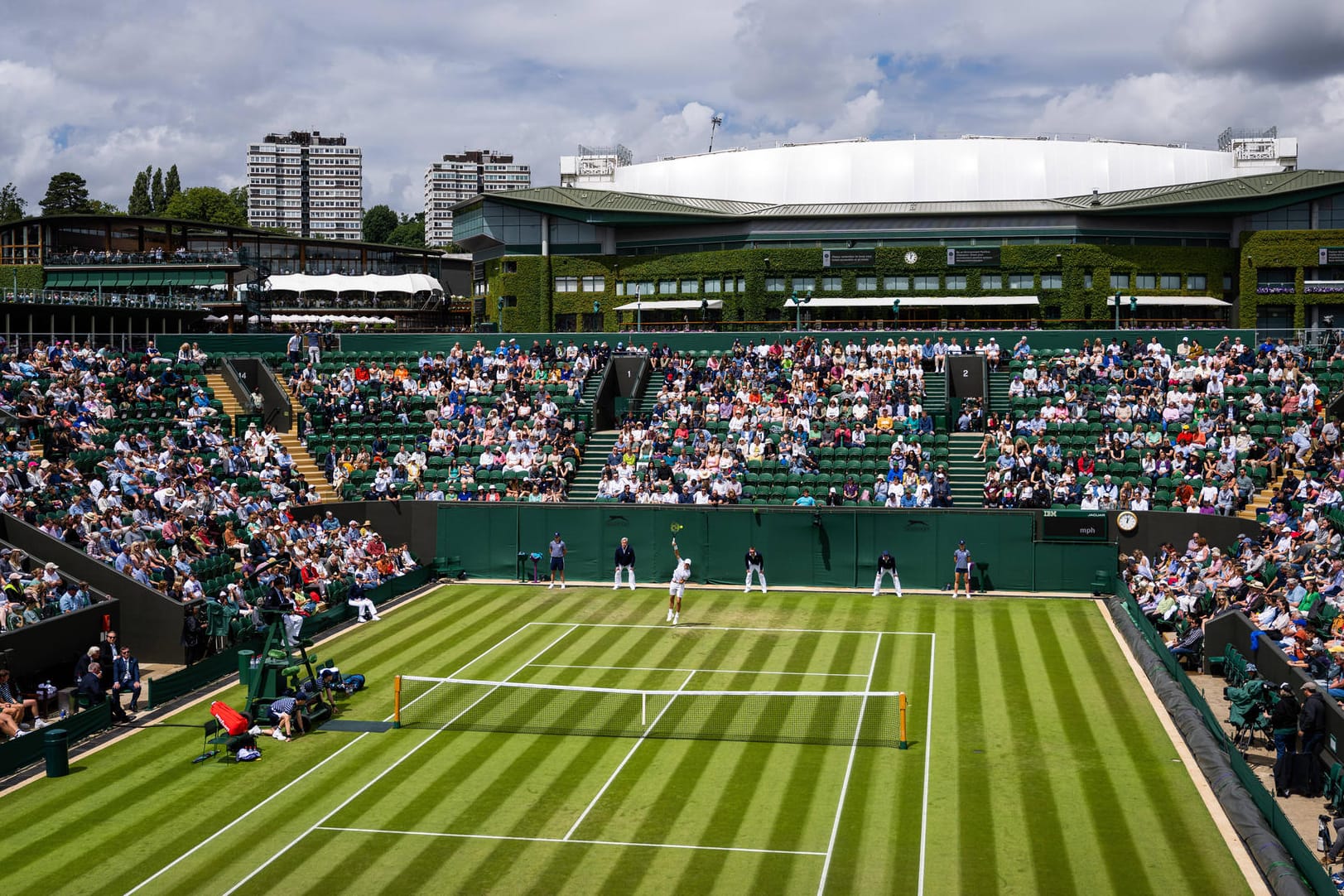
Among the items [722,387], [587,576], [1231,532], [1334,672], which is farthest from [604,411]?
[1334,672]

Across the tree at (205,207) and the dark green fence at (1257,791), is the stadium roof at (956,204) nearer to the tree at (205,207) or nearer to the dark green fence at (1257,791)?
the dark green fence at (1257,791)

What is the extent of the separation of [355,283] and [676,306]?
31.1 meters

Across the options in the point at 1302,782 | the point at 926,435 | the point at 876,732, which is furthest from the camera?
the point at 926,435

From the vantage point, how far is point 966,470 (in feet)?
120

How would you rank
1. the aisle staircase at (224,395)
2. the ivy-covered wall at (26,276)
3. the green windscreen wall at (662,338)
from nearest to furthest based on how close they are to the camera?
the aisle staircase at (224,395) < the green windscreen wall at (662,338) < the ivy-covered wall at (26,276)

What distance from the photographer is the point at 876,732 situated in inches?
798

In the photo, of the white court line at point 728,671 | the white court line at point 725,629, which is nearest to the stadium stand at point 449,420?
the white court line at point 725,629

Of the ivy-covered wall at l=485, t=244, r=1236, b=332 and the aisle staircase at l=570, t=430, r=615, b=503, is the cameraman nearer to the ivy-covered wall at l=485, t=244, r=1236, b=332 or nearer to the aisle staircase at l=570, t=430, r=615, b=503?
the aisle staircase at l=570, t=430, r=615, b=503

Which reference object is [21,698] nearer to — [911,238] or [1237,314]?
[911,238]

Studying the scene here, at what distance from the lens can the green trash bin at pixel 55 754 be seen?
18.5 m

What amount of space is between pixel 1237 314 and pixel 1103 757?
184 ft

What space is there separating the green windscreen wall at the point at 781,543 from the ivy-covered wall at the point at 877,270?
1422 inches

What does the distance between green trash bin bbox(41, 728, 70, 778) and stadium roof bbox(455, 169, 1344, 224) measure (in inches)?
2164

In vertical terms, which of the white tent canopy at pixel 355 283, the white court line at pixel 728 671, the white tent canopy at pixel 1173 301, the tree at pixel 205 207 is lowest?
the white court line at pixel 728 671
